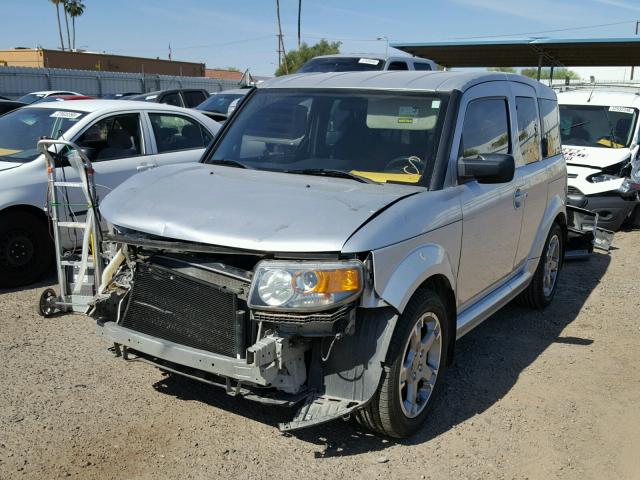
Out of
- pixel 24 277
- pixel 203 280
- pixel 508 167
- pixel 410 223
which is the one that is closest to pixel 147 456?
pixel 203 280

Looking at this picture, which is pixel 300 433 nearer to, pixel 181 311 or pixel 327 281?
pixel 181 311

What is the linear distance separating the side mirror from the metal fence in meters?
30.2

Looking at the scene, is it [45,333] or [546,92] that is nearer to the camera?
[45,333]

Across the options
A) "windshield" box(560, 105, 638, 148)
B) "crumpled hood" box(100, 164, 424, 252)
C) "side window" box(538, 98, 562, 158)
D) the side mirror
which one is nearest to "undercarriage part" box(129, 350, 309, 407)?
"crumpled hood" box(100, 164, 424, 252)

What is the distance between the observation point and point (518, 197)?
4.99 meters

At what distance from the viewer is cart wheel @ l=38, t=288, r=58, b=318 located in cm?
538

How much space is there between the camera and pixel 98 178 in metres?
6.66

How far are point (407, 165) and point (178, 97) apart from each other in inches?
685

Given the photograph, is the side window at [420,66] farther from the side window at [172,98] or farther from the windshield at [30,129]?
the side window at [172,98]

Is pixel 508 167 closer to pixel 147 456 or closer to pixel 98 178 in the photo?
pixel 147 456

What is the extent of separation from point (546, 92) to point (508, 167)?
2.44m

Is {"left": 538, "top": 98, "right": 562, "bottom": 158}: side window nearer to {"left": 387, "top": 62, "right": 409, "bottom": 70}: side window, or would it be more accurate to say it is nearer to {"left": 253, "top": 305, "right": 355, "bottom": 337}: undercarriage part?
{"left": 253, "top": 305, "right": 355, "bottom": 337}: undercarriage part

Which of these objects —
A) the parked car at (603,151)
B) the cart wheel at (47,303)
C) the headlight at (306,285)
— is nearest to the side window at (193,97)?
the parked car at (603,151)

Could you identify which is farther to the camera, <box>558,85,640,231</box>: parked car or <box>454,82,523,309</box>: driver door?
<box>558,85,640,231</box>: parked car
